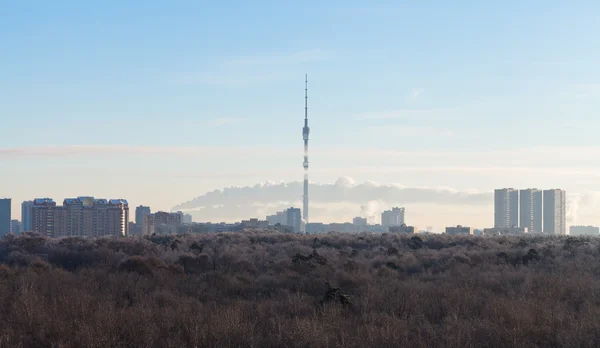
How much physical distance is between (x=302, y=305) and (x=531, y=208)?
136973mm

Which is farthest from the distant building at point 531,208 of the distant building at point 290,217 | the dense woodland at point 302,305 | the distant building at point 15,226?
the dense woodland at point 302,305

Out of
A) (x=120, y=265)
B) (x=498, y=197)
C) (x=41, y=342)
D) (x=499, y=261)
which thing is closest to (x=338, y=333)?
(x=41, y=342)

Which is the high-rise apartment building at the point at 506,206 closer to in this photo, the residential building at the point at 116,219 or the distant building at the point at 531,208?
Answer: the distant building at the point at 531,208

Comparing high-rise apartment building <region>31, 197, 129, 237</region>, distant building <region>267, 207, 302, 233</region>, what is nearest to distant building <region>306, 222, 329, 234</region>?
distant building <region>267, 207, 302, 233</region>

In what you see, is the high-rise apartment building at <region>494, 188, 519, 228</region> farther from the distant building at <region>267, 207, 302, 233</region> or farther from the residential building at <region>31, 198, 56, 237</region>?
the residential building at <region>31, 198, 56, 237</region>

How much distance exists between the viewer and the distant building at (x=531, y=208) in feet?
463

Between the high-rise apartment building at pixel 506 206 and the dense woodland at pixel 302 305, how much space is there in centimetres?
12164

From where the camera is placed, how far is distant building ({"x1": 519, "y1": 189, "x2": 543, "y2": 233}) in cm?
14100

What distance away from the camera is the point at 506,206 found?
14750 cm

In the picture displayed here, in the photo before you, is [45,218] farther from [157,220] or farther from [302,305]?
[302,305]

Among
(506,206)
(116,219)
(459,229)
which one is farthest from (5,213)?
(506,206)

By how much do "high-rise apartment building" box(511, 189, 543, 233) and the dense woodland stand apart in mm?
119869

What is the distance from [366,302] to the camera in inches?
627

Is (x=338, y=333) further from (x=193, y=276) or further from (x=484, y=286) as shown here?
(x=193, y=276)
